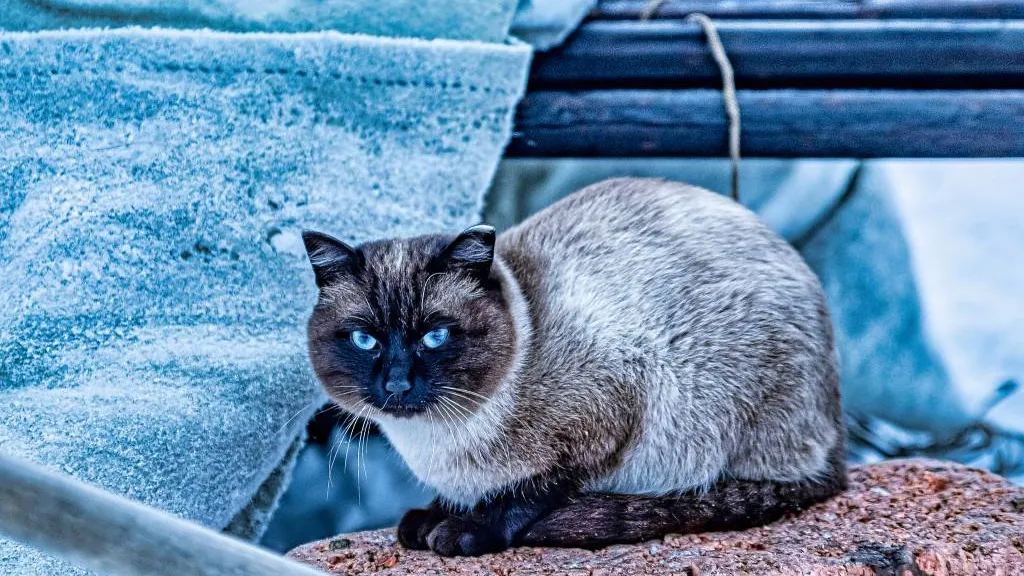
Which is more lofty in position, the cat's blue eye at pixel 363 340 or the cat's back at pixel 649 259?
the cat's back at pixel 649 259

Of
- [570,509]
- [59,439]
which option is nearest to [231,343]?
[59,439]

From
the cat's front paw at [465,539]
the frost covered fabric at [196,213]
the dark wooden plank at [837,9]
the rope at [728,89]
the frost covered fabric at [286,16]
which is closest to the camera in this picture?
the cat's front paw at [465,539]

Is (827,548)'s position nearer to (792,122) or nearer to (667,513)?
(667,513)

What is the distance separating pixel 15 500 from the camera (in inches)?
39.7

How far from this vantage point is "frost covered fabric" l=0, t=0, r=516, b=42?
1.77 meters

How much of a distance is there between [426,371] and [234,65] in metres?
0.73

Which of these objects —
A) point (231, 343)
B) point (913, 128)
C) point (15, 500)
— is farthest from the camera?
point (913, 128)

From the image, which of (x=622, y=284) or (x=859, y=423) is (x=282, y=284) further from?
(x=859, y=423)

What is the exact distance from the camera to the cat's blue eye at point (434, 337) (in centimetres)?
145

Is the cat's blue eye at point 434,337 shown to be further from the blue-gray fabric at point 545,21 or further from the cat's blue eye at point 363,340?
the blue-gray fabric at point 545,21

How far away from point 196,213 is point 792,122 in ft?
4.00

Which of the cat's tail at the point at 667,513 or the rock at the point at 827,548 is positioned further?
the cat's tail at the point at 667,513

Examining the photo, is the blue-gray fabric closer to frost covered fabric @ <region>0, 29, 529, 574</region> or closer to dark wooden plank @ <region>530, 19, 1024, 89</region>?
dark wooden plank @ <region>530, 19, 1024, 89</region>

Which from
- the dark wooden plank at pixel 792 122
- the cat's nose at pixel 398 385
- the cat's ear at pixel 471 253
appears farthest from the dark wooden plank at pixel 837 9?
the cat's nose at pixel 398 385
